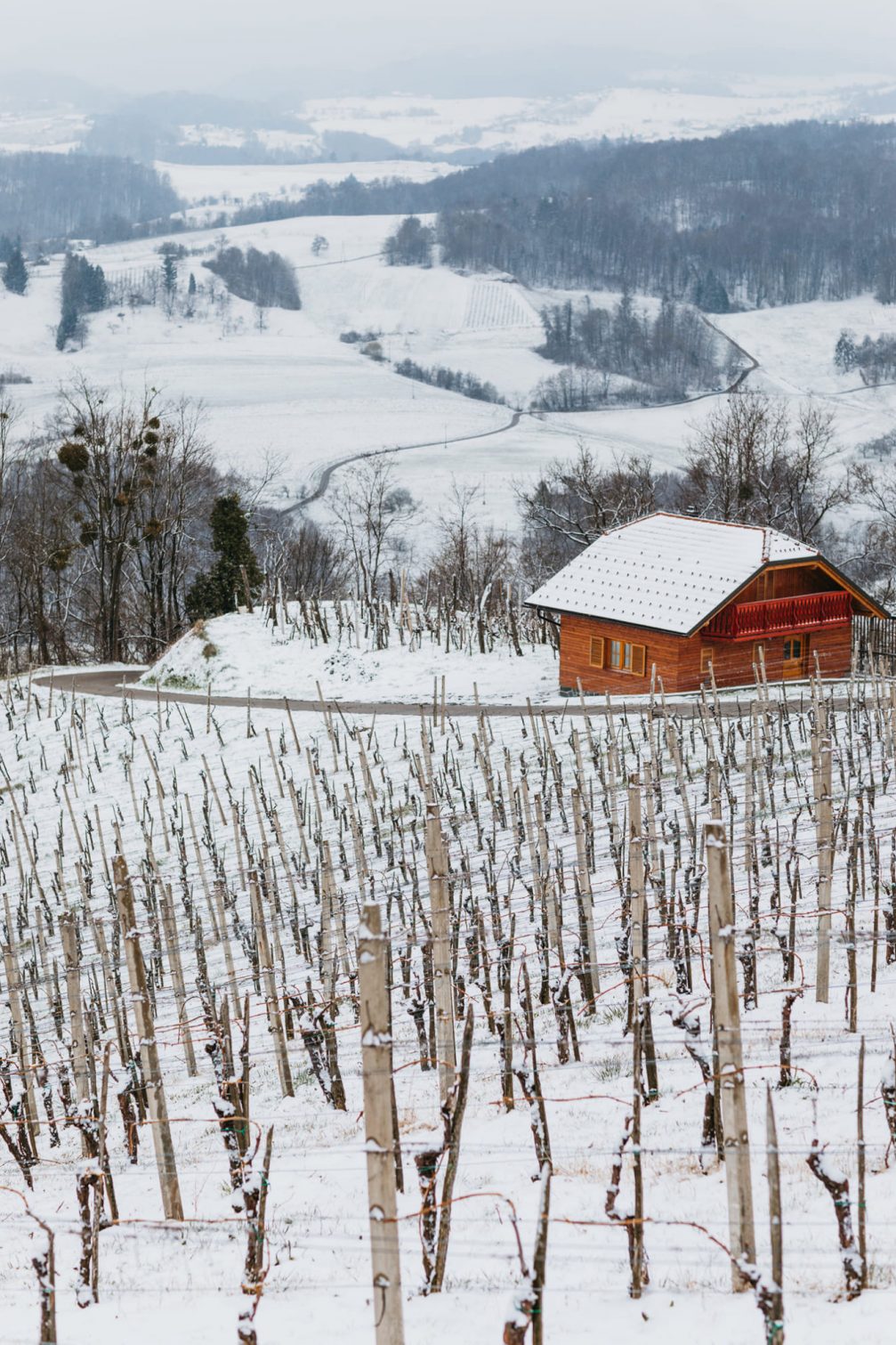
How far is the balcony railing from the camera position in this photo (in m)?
32.2

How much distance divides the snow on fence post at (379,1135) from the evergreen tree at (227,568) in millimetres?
38677

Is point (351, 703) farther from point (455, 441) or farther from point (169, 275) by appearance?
point (169, 275)

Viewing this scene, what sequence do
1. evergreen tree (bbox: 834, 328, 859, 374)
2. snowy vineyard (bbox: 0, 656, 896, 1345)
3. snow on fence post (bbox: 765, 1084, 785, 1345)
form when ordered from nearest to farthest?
snow on fence post (bbox: 765, 1084, 785, 1345) → snowy vineyard (bbox: 0, 656, 896, 1345) → evergreen tree (bbox: 834, 328, 859, 374)

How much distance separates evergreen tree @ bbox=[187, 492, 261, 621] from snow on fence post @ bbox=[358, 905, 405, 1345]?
127 ft

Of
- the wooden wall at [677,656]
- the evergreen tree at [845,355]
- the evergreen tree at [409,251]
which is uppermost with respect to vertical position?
the evergreen tree at [409,251]

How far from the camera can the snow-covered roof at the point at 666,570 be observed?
32219 millimetres

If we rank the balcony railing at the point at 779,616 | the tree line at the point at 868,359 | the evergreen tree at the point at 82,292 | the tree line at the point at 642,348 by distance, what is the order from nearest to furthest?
the balcony railing at the point at 779,616, the tree line at the point at 868,359, the tree line at the point at 642,348, the evergreen tree at the point at 82,292

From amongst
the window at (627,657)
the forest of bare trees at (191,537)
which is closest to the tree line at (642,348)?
the forest of bare trees at (191,537)

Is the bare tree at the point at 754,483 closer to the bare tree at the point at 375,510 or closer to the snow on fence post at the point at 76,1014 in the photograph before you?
the bare tree at the point at 375,510

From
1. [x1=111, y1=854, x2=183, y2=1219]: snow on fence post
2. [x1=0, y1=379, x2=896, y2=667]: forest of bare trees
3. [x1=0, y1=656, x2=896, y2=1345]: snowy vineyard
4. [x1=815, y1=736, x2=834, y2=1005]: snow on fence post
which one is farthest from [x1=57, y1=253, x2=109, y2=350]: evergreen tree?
[x1=111, y1=854, x2=183, y2=1219]: snow on fence post


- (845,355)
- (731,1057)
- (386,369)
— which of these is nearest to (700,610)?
(731,1057)

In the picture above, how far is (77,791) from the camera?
2933cm

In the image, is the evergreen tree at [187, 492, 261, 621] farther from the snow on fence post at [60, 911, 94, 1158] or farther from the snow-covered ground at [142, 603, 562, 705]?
the snow on fence post at [60, 911, 94, 1158]

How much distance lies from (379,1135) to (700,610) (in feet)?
85.8
